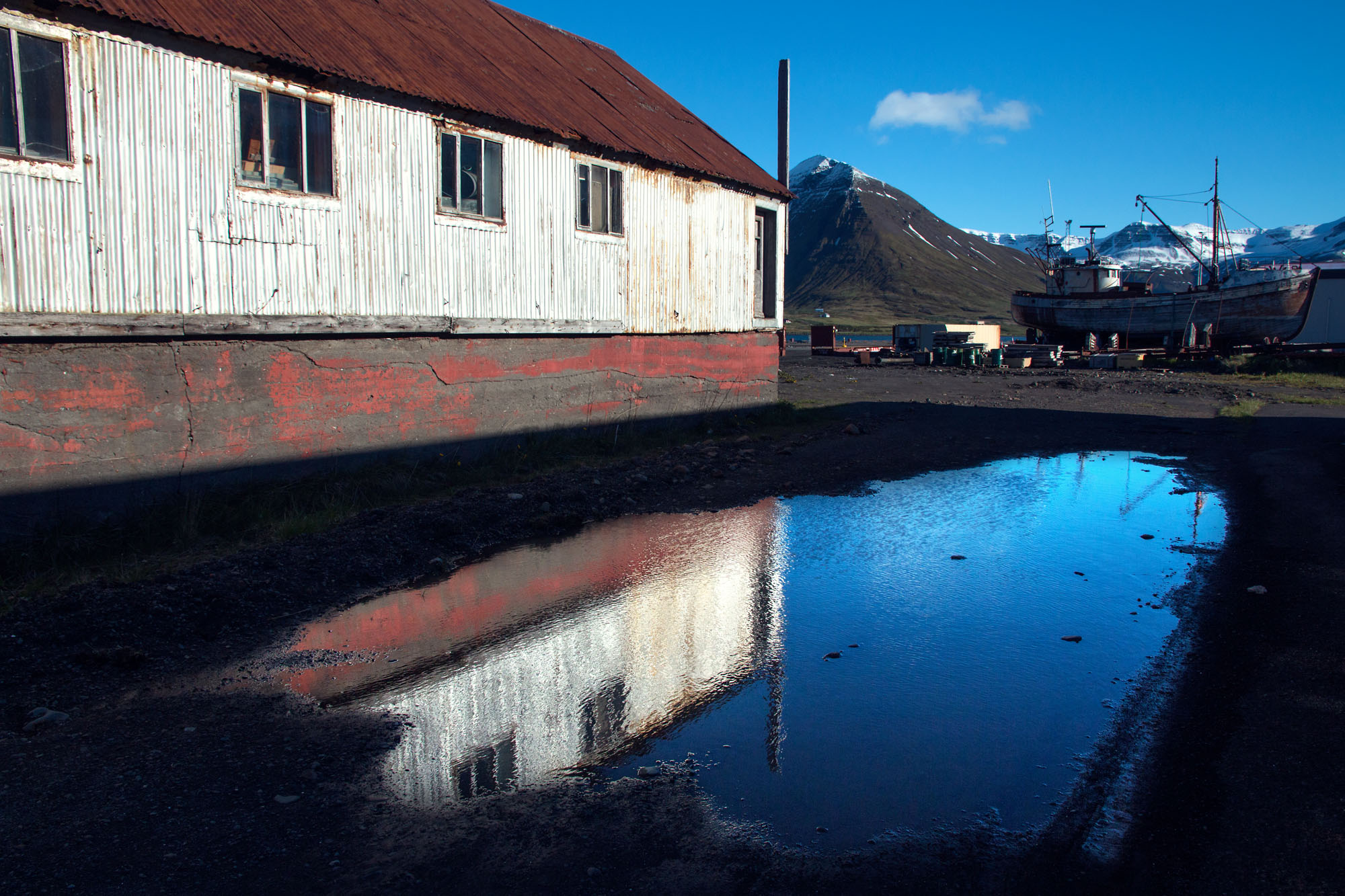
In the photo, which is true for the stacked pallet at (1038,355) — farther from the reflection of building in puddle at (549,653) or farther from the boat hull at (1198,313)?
the reflection of building in puddle at (549,653)

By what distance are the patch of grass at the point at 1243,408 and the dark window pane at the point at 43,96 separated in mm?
19047

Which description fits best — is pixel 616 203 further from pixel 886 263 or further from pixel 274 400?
pixel 886 263

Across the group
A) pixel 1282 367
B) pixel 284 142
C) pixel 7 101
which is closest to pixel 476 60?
pixel 284 142

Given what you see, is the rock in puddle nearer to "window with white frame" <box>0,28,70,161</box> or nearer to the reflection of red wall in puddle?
the reflection of red wall in puddle

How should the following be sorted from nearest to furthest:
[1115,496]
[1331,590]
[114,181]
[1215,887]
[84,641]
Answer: [1215,887], [84,641], [1331,590], [114,181], [1115,496]

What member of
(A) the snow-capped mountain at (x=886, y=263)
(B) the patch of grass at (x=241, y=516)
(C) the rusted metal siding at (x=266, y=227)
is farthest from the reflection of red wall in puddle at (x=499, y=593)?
(A) the snow-capped mountain at (x=886, y=263)

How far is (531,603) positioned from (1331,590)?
18.2 feet

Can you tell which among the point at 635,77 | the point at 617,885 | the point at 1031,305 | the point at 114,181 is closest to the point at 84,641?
the point at 617,885

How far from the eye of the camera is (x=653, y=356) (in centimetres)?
1436

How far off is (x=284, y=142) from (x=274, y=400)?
8.83 feet

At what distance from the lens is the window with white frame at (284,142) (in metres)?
8.77

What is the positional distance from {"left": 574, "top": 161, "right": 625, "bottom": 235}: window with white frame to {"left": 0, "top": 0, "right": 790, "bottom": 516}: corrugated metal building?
4 cm

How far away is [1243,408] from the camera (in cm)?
1877

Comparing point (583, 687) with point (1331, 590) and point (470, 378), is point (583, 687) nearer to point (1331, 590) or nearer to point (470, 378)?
point (1331, 590)
